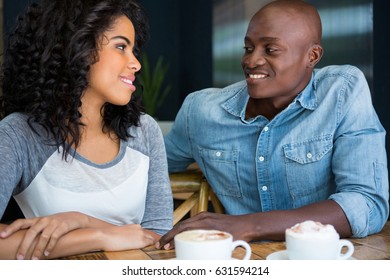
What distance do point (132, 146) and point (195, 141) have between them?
0.83 ft

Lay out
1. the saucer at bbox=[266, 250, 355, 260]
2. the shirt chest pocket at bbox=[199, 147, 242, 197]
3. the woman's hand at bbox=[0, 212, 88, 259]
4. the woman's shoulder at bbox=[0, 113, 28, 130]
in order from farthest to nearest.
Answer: the shirt chest pocket at bbox=[199, 147, 242, 197], the woman's shoulder at bbox=[0, 113, 28, 130], the woman's hand at bbox=[0, 212, 88, 259], the saucer at bbox=[266, 250, 355, 260]

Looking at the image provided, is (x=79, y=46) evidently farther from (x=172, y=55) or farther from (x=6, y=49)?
(x=172, y=55)

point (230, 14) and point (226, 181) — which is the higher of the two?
point (230, 14)

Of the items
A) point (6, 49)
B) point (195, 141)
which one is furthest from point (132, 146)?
point (6, 49)

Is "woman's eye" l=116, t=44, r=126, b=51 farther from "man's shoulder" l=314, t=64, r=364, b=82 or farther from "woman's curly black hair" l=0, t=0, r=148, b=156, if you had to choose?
"man's shoulder" l=314, t=64, r=364, b=82

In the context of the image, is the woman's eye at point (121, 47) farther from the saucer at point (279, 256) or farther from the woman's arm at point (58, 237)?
the saucer at point (279, 256)

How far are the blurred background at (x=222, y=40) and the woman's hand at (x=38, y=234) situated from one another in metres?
2.16

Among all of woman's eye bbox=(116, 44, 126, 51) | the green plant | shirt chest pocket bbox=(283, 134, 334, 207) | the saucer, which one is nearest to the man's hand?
the saucer

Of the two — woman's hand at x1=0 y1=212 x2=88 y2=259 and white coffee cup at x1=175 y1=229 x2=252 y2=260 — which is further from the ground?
white coffee cup at x1=175 y1=229 x2=252 y2=260

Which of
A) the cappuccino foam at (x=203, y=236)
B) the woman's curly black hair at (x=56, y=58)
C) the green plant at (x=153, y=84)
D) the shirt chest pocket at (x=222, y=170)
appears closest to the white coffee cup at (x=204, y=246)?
the cappuccino foam at (x=203, y=236)

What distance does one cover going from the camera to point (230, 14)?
5.33 meters

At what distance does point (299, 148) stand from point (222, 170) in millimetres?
230

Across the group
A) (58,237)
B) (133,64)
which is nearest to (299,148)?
(133,64)

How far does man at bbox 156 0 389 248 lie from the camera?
1408mm
